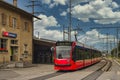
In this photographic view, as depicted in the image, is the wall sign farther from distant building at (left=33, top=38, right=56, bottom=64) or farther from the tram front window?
distant building at (left=33, top=38, right=56, bottom=64)

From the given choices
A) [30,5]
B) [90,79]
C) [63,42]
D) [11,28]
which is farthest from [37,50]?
[90,79]

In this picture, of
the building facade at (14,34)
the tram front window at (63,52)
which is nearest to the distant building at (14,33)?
the building facade at (14,34)

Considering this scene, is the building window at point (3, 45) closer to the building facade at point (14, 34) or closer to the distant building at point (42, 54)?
the building facade at point (14, 34)

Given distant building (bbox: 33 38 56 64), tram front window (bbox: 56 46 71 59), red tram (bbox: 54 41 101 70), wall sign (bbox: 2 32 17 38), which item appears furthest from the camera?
distant building (bbox: 33 38 56 64)

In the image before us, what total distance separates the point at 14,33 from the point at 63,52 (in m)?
13.7

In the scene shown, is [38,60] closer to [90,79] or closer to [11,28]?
[11,28]

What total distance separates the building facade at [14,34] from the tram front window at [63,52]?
33.4 ft

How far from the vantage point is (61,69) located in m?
32.8

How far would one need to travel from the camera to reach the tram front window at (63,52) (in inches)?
1293

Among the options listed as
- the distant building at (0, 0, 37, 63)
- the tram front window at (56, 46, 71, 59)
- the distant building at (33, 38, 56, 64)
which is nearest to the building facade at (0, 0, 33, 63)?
the distant building at (0, 0, 37, 63)

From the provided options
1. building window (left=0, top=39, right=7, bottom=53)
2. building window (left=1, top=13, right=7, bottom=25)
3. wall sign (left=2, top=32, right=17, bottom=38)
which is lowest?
building window (left=0, top=39, right=7, bottom=53)

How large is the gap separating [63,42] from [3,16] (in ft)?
37.7

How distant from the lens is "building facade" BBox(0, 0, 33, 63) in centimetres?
4162

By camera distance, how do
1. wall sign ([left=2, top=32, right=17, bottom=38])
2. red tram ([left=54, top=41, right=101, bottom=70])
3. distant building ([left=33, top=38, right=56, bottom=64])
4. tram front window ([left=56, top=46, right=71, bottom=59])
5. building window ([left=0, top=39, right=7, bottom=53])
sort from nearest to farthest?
red tram ([left=54, top=41, right=101, bottom=70])
tram front window ([left=56, top=46, right=71, bottom=59])
building window ([left=0, top=39, right=7, bottom=53])
wall sign ([left=2, top=32, right=17, bottom=38])
distant building ([left=33, top=38, right=56, bottom=64])
